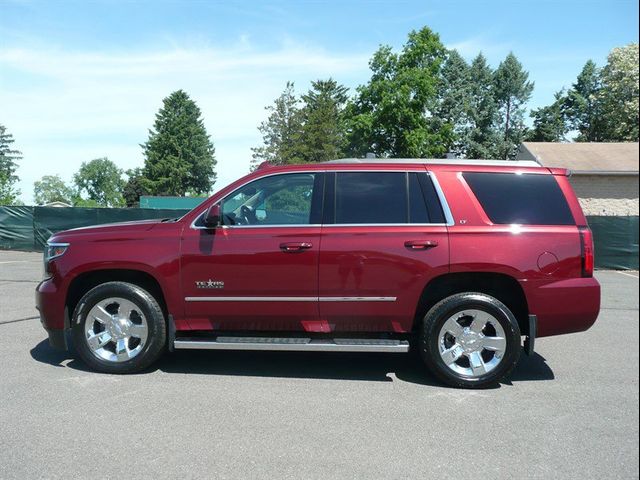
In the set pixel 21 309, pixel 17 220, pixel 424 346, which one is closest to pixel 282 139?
pixel 17 220

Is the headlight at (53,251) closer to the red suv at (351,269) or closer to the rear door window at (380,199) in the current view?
the red suv at (351,269)

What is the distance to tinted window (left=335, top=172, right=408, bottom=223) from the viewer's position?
193 inches

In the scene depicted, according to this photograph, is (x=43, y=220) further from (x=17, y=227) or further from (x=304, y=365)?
(x=304, y=365)

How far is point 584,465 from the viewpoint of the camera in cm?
322

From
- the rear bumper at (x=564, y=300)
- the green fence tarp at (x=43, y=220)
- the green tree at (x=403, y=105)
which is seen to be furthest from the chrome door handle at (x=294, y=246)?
the green tree at (x=403, y=105)

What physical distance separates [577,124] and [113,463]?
3185 mm

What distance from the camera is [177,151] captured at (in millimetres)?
78812

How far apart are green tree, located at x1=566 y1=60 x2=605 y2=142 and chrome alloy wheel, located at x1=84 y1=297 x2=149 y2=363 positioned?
4.17m

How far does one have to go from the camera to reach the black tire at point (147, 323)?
16.2 ft

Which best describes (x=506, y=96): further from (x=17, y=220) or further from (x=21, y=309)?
(x=17, y=220)

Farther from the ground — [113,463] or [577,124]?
[577,124]

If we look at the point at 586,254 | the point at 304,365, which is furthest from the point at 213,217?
the point at 586,254

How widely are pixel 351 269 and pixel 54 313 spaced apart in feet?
9.52

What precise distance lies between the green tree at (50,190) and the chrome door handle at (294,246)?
100759 millimetres
